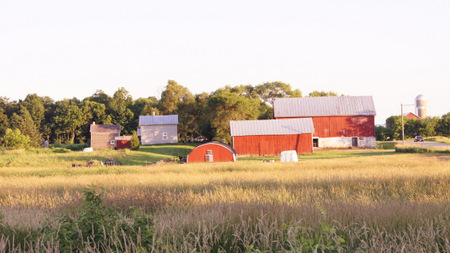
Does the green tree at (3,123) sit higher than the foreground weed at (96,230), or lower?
higher

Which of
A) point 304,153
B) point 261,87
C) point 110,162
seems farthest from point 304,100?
point 110,162

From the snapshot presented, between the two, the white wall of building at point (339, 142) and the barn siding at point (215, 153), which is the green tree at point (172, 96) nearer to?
the white wall of building at point (339, 142)

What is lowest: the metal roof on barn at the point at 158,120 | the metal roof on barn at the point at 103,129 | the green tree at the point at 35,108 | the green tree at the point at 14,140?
the green tree at the point at 14,140

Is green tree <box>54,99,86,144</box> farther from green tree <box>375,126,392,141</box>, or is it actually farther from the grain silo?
the grain silo

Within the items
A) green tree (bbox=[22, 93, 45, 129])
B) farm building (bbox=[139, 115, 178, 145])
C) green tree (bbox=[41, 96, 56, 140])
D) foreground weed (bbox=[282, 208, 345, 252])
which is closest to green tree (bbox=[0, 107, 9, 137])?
green tree (bbox=[22, 93, 45, 129])

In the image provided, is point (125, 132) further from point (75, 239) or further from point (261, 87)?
point (75, 239)

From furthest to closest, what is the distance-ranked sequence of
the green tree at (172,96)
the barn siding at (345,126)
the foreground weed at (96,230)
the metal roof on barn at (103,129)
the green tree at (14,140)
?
1. the green tree at (172,96)
2. the metal roof on barn at (103,129)
3. the green tree at (14,140)
4. the barn siding at (345,126)
5. the foreground weed at (96,230)

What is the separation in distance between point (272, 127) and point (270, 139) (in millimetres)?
Answer: 1669

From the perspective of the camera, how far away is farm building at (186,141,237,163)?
38.8 metres

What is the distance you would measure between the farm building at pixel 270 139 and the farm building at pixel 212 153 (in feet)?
20.9

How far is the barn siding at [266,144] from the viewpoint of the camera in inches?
1802

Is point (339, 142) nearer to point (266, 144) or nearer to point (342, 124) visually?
point (342, 124)

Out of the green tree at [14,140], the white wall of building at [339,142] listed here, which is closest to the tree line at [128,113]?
the green tree at [14,140]

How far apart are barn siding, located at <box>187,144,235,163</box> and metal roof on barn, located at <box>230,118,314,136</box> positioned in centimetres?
674
